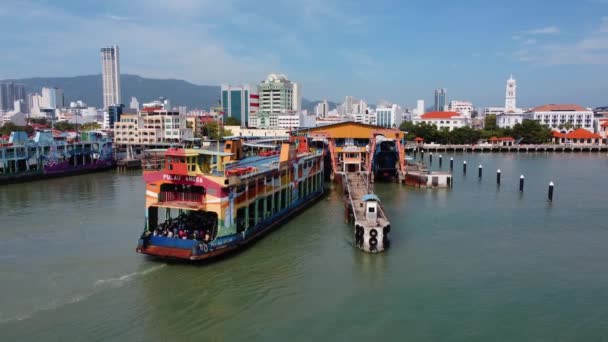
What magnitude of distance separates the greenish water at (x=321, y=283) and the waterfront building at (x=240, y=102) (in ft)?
387

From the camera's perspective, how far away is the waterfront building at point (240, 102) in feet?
471

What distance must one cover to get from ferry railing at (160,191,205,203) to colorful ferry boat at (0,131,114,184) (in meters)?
30.3

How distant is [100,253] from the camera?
1931 centimetres

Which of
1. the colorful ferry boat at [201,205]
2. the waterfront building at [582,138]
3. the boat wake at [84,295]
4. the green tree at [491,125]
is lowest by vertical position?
A: the boat wake at [84,295]

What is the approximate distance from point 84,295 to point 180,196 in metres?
5.25

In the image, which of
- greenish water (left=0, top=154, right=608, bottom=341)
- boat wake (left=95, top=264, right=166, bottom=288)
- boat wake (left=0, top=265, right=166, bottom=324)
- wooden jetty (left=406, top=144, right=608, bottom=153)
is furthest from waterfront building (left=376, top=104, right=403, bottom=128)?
boat wake (left=0, top=265, right=166, bottom=324)

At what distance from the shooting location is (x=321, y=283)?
1638 centimetres

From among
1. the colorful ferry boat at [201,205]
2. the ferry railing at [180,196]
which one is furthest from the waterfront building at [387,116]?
the ferry railing at [180,196]

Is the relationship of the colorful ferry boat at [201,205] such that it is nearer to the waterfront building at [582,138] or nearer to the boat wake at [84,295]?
the boat wake at [84,295]

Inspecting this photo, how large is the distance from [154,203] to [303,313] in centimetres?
810

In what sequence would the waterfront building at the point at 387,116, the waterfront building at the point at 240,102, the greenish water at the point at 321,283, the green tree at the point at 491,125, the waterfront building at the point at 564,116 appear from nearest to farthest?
the greenish water at the point at 321,283 → the green tree at the point at 491,125 → the waterfront building at the point at 564,116 → the waterfront building at the point at 240,102 → the waterfront building at the point at 387,116

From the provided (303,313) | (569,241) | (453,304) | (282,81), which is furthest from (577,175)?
(282,81)

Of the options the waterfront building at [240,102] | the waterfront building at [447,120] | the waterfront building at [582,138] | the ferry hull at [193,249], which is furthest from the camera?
the waterfront building at [240,102]

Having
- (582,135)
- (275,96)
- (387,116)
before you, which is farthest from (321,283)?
(387,116)
